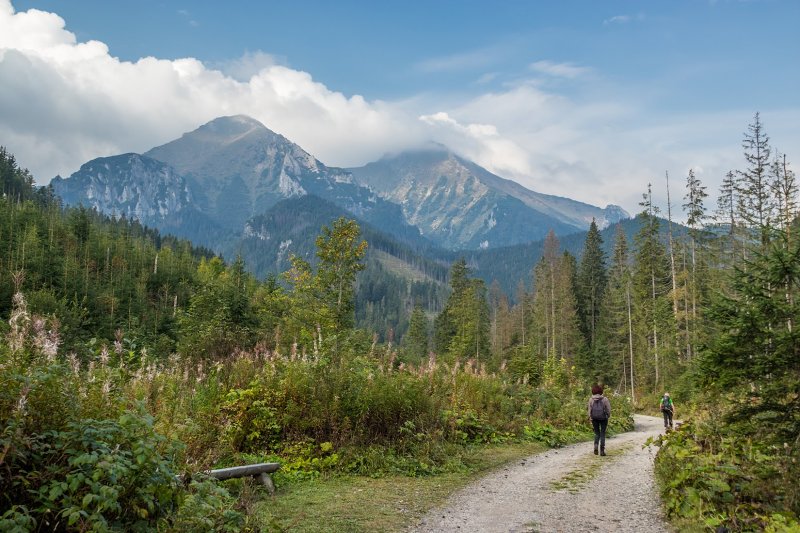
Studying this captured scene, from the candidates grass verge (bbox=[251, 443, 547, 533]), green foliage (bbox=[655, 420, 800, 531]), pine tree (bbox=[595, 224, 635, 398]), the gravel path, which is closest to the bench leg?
grass verge (bbox=[251, 443, 547, 533])

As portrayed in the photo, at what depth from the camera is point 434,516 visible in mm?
7625

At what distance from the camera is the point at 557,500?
8695 mm

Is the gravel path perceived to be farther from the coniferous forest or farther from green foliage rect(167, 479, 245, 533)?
green foliage rect(167, 479, 245, 533)

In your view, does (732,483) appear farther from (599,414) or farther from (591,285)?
(591,285)

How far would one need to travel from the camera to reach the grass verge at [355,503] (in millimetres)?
6663

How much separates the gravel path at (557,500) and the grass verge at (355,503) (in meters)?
0.33

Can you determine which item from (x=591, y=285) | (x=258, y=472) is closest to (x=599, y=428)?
(x=258, y=472)

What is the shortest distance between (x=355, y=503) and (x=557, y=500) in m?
3.38

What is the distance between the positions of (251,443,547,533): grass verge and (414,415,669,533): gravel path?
13.1 inches

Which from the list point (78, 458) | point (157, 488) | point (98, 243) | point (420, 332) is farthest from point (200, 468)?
point (420, 332)

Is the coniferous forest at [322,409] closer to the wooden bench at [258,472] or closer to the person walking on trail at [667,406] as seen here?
the wooden bench at [258,472]

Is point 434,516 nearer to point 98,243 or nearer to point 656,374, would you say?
point 656,374

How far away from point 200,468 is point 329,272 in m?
A: 17.8

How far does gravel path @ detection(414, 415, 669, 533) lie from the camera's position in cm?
737
